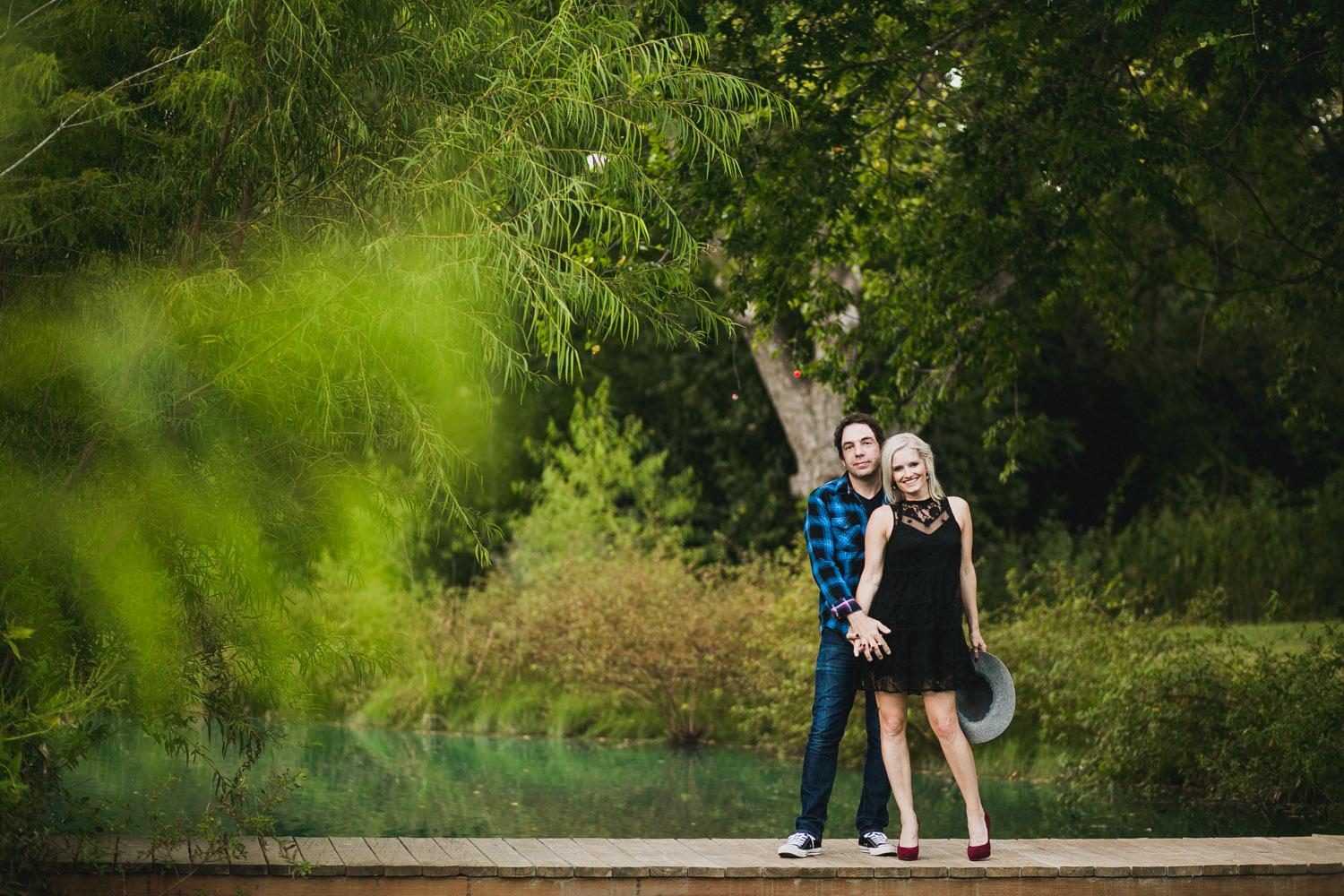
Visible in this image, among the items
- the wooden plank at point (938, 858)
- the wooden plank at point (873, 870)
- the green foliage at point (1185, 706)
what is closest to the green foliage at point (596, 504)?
the green foliage at point (1185, 706)

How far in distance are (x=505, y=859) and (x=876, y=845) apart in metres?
1.57

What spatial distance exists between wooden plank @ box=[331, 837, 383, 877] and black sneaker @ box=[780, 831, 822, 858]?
165 centimetres

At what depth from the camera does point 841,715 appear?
5.45 meters

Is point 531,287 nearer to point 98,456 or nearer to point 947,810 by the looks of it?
point 98,456

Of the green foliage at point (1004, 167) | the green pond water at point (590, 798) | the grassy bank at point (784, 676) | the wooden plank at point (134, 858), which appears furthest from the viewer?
the grassy bank at point (784, 676)

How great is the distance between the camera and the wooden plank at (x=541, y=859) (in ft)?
16.5

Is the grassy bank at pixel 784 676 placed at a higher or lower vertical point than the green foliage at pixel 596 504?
lower

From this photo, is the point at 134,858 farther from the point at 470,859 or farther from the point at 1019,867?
the point at 1019,867

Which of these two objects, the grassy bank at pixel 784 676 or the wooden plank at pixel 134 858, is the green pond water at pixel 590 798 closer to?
the grassy bank at pixel 784 676

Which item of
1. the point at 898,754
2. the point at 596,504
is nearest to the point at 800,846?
the point at 898,754

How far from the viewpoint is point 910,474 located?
523cm

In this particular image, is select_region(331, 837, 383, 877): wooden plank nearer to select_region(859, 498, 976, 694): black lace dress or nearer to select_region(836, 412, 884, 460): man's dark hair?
select_region(859, 498, 976, 694): black lace dress

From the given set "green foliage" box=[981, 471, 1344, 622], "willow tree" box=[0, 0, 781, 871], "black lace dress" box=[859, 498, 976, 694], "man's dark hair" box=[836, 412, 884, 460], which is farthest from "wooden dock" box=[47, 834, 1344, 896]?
"green foliage" box=[981, 471, 1344, 622]

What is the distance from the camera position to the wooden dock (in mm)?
4906
